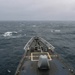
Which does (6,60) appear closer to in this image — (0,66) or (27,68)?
(0,66)

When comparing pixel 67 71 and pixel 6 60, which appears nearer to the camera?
pixel 67 71

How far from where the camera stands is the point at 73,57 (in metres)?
61.9

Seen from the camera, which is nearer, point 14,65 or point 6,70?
point 6,70

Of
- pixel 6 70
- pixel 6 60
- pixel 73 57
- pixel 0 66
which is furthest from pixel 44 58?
pixel 73 57

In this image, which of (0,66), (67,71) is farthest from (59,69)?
(0,66)

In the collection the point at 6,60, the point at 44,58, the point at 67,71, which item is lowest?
the point at 6,60

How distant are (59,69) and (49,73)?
10.5 ft

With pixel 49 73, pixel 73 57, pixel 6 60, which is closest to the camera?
pixel 49 73

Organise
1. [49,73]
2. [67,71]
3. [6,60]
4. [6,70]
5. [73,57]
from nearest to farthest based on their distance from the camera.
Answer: [49,73] → [67,71] → [6,70] → [6,60] → [73,57]

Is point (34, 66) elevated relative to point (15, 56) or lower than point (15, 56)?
elevated

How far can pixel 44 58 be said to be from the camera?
30.6 metres

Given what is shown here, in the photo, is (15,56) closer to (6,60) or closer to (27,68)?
(6,60)

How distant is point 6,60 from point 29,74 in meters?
29.6

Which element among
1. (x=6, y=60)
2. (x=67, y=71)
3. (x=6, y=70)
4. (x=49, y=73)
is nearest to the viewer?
(x=49, y=73)
